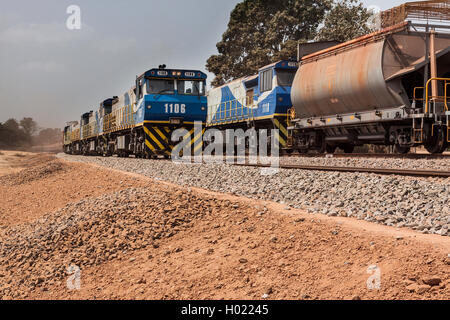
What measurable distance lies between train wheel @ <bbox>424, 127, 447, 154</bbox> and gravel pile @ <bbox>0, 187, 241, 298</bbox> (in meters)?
9.44

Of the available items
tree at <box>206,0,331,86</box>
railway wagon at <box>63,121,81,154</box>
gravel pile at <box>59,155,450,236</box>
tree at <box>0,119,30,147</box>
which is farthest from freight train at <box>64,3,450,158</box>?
tree at <box>0,119,30,147</box>

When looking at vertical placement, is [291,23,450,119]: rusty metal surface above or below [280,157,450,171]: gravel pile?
above

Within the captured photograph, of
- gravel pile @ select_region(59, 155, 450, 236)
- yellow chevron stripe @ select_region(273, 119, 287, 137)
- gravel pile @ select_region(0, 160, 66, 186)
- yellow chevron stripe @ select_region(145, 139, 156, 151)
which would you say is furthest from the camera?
yellow chevron stripe @ select_region(273, 119, 287, 137)

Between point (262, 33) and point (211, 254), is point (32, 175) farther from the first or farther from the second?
point (262, 33)

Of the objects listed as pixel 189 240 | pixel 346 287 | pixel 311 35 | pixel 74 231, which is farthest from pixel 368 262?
pixel 311 35

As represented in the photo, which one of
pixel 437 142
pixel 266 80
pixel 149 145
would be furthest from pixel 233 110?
pixel 437 142

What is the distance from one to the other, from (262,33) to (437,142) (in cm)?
2970

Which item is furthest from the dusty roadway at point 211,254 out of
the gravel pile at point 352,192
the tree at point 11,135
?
the tree at point 11,135

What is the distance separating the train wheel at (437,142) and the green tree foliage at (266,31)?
65.5 ft

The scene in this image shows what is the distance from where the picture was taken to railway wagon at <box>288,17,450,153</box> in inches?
528

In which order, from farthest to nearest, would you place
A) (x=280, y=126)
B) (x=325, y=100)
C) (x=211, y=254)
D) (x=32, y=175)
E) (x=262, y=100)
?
(x=262, y=100), (x=280, y=126), (x=325, y=100), (x=32, y=175), (x=211, y=254)

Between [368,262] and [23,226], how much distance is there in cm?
634

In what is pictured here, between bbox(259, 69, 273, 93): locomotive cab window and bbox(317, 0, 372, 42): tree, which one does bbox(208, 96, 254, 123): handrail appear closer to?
bbox(259, 69, 273, 93): locomotive cab window

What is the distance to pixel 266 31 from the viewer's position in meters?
40.3
